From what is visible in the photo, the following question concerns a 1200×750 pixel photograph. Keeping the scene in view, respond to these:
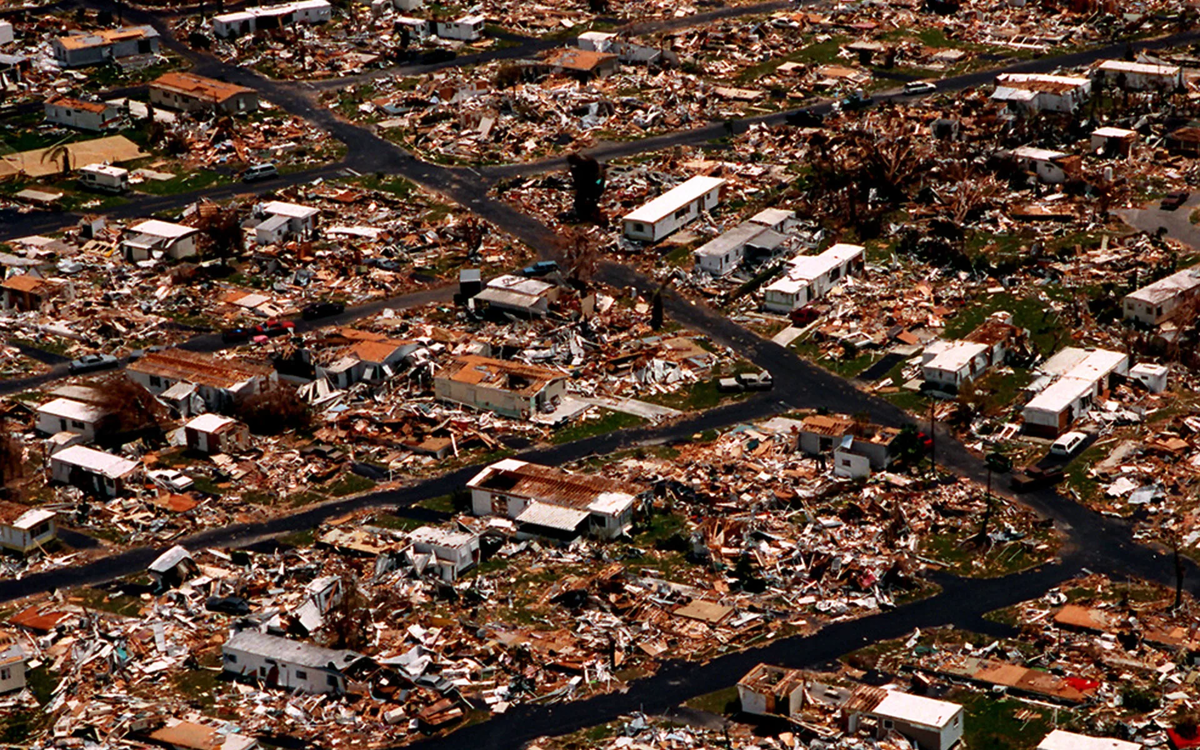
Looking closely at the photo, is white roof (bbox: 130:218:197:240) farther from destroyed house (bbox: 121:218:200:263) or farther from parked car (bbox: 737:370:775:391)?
parked car (bbox: 737:370:775:391)

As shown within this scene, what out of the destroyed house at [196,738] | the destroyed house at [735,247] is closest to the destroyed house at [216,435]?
the destroyed house at [196,738]

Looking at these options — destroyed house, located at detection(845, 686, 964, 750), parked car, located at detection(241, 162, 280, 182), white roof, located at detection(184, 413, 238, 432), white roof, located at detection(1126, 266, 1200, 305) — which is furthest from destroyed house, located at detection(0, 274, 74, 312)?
white roof, located at detection(1126, 266, 1200, 305)

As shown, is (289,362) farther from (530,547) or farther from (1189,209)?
(1189,209)

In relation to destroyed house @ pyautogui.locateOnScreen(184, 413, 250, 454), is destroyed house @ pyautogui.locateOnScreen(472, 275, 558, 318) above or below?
above

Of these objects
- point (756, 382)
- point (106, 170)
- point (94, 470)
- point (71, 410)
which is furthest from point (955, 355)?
point (106, 170)

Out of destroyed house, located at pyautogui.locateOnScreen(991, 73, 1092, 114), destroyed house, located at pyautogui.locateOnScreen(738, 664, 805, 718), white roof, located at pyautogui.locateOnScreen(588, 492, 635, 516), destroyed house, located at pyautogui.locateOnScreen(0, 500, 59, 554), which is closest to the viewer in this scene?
destroyed house, located at pyautogui.locateOnScreen(738, 664, 805, 718)

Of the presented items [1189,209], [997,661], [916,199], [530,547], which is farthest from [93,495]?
[1189,209]

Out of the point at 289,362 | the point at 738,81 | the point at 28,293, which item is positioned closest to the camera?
the point at 289,362

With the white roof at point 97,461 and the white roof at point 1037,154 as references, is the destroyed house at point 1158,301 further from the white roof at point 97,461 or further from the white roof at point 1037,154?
the white roof at point 97,461
